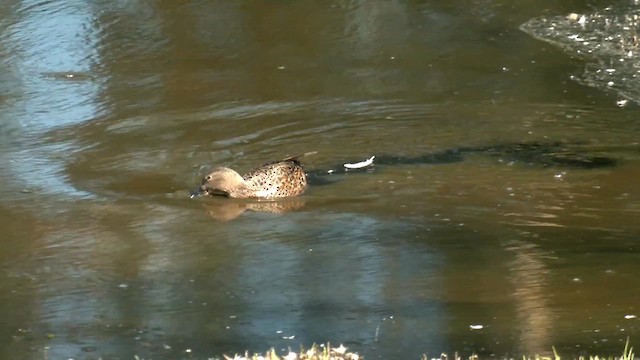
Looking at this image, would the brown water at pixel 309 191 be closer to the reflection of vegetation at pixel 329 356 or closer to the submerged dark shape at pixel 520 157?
the submerged dark shape at pixel 520 157

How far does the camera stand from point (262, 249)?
27.8 ft

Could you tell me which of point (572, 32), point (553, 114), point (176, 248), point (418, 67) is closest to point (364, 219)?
point (176, 248)

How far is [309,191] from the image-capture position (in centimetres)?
1008

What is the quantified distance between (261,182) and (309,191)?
0.43 m

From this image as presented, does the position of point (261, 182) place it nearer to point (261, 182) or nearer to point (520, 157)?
point (261, 182)

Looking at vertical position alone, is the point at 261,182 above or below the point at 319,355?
below

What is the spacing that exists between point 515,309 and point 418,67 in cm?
755

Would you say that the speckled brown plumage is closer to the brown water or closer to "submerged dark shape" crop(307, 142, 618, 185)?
the brown water

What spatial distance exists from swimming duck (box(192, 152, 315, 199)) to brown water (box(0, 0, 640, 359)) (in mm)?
103

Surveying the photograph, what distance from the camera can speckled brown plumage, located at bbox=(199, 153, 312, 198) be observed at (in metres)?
9.79

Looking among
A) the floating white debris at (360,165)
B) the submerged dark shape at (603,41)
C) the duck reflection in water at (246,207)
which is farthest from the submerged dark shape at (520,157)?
the submerged dark shape at (603,41)

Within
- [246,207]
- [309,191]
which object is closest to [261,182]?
[246,207]

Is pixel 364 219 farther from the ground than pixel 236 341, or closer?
closer

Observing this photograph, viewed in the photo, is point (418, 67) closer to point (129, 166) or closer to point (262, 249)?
point (129, 166)
